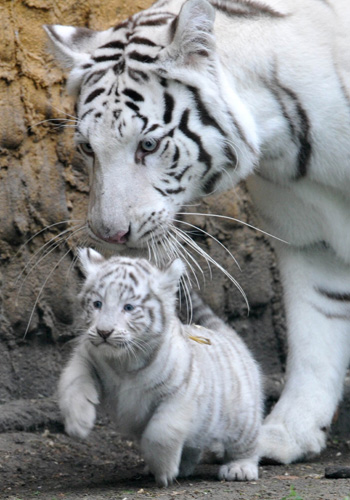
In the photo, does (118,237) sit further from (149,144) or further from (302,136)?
(302,136)

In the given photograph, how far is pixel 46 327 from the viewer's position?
14.3 ft

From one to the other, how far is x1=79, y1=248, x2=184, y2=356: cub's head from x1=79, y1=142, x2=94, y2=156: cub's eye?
0.38 meters

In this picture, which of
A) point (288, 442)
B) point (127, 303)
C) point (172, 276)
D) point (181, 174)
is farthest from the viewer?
point (288, 442)

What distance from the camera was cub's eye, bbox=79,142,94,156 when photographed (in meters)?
3.48

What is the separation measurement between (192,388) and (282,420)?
856 mm

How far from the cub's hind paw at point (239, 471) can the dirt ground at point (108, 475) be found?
4 cm

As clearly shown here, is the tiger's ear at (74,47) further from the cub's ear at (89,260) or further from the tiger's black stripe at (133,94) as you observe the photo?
the cub's ear at (89,260)

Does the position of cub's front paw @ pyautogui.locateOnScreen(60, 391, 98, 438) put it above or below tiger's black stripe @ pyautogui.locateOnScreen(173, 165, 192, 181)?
below

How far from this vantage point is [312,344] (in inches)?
163

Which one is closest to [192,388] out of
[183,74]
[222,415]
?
[222,415]

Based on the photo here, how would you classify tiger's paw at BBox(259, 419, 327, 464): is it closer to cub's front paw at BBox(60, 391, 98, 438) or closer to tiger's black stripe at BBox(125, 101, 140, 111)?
cub's front paw at BBox(60, 391, 98, 438)

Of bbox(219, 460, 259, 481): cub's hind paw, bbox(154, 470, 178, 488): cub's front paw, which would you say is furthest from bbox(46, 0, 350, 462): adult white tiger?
bbox(154, 470, 178, 488): cub's front paw

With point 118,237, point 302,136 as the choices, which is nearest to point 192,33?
point 302,136

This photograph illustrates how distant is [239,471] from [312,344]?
851 mm
